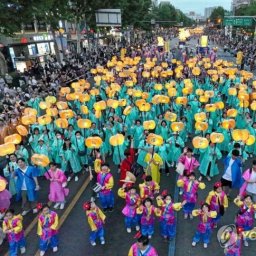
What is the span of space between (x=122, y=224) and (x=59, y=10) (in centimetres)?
2153

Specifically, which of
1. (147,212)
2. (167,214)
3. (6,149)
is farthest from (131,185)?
(6,149)

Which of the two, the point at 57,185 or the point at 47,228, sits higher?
the point at 57,185

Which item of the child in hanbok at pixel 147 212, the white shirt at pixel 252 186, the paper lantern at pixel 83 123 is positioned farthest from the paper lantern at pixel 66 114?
the white shirt at pixel 252 186

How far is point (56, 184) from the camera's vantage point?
781 cm

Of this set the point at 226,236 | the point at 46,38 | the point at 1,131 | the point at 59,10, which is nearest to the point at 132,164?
the point at 226,236

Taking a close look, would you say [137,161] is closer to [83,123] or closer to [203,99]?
[83,123]

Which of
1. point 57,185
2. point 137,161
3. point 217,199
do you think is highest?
point 217,199

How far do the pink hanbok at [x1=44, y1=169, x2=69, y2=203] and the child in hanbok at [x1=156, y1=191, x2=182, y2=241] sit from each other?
2441mm

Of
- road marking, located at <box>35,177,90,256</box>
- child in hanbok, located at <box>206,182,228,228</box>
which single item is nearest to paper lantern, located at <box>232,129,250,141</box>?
child in hanbok, located at <box>206,182,228,228</box>

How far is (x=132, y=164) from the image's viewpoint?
8.90 m

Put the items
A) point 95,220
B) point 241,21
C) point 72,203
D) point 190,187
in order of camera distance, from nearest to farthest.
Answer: point 95,220
point 190,187
point 72,203
point 241,21

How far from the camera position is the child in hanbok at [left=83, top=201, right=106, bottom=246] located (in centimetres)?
638

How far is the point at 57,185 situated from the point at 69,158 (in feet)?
5.26

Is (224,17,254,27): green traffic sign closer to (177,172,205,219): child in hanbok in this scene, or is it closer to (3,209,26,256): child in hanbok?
(177,172,205,219): child in hanbok
